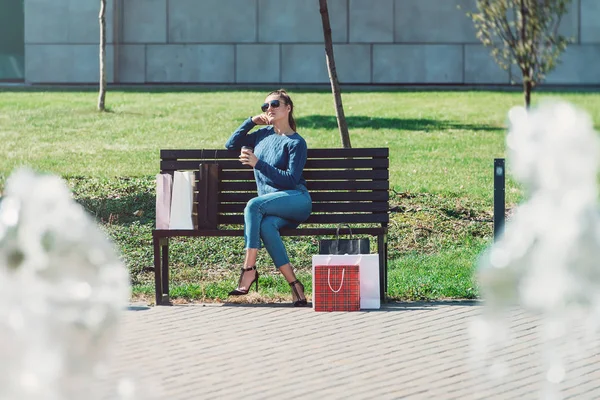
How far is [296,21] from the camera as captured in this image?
27.0 m

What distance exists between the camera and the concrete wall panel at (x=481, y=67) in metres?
26.9

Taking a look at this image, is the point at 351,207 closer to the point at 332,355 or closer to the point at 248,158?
the point at 248,158

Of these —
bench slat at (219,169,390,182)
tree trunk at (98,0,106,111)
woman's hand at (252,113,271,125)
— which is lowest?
bench slat at (219,169,390,182)

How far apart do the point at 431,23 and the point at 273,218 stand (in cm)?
1953

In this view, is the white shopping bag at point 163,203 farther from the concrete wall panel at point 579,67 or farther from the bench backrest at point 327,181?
the concrete wall panel at point 579,67

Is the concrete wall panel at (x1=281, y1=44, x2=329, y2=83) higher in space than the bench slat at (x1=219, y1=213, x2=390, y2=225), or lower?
higher

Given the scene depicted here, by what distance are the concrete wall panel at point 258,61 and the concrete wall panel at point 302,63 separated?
17 cm

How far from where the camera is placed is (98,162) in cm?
1488

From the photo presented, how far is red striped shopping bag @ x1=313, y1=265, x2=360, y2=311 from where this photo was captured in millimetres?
7734

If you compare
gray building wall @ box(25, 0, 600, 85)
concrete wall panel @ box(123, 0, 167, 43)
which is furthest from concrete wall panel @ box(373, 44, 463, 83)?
concrete wall panel @ box(123, 0, 167, 43)

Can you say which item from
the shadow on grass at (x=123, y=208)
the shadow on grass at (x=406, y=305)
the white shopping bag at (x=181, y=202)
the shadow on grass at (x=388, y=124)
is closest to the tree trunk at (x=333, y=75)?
the shadow on grass at (x=123, y=208)

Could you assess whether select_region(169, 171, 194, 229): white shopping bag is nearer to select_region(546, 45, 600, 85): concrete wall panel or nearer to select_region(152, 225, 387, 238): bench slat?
select_region(152, 225, 387, 238): bench slat

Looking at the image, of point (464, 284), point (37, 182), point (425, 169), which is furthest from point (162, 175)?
point (425, 169)

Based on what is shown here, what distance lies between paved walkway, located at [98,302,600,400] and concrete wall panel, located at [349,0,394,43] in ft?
64.0
